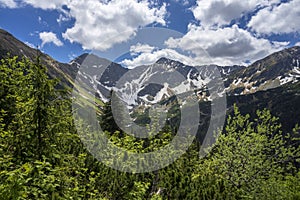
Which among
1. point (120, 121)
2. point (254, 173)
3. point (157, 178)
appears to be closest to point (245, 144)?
point (254, 173)

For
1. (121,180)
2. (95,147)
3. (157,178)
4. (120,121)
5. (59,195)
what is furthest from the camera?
(120,121)

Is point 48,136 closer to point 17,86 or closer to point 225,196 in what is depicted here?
point 17,86

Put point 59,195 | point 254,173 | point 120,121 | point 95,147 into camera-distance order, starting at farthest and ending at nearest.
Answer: point 120,121 < point 254,173 < point 95,147 < point 59,195

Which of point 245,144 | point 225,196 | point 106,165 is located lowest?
point 225,196

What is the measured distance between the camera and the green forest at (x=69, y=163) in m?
6.30

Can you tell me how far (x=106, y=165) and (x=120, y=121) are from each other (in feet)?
82.0

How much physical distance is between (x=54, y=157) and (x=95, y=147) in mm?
7838

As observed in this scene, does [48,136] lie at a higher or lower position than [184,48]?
lower

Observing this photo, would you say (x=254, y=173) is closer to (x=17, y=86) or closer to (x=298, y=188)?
(x=298, y=188)

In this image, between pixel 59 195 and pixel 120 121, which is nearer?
pixel 59 195

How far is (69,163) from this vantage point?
7.86 meters

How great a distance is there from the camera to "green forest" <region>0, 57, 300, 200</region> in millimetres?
6301

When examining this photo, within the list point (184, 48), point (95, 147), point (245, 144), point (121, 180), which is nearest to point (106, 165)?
point (121, 180)

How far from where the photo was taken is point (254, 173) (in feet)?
57.5
